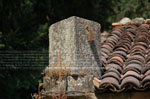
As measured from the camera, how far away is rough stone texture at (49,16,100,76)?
3.69 m

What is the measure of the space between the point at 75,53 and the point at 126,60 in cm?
79

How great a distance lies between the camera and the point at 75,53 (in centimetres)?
368

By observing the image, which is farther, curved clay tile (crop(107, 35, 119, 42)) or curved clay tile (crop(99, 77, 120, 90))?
curved clay tile (crop(107, 35, 119, 42))

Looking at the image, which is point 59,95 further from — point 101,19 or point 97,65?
point 101,19

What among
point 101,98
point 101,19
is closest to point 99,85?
point 101,98

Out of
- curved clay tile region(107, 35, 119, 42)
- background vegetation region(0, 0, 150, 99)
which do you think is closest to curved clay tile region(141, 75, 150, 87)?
curved clay tile region(107, 35, 119, 42)

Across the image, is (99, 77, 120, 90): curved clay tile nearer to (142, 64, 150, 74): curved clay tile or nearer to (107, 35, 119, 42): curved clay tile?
(142, 64, 150, 74): curved clay tile

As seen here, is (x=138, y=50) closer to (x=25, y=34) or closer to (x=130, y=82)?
(x=130, y=82)

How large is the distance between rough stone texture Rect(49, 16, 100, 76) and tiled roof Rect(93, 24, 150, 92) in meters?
0.23

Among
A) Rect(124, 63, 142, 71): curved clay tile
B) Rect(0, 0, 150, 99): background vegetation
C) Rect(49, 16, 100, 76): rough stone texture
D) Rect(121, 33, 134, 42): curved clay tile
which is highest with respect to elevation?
Rect(0, 0, 150, 99): background vegetation

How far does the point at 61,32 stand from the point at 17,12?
622 centimetres

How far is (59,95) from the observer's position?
143 inches

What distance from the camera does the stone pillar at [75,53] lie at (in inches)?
145

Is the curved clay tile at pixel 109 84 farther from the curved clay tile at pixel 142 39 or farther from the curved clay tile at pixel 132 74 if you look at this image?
the curved clay tile at pixel 142 39
